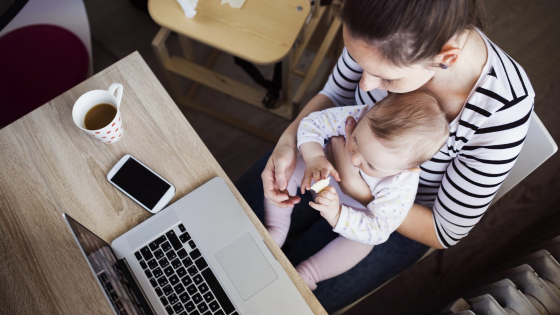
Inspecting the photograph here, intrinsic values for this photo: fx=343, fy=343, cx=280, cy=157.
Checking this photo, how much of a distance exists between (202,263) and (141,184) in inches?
9.6

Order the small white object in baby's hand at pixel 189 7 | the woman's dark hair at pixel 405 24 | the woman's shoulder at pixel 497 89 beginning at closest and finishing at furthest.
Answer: the woman's dark hair at pixel 405 24
the woman's shoulder at pixel 497 89
the small white object in baby's hand at pixel 189 7

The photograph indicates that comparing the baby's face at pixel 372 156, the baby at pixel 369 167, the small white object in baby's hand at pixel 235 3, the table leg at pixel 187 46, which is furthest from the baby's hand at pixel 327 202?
the table leg at pixel 187 46

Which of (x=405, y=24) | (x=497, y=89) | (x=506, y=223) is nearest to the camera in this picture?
(x=405, y=24)

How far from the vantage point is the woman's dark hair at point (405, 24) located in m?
0.58

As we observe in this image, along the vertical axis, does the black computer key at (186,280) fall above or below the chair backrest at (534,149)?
below

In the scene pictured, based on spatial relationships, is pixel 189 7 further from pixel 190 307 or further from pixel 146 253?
pixel 190 307

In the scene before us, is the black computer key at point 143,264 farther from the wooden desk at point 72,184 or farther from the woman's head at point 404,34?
the woman's head at point 404,34

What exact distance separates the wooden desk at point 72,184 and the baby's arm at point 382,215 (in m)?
0.20

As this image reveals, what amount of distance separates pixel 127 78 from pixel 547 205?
6.31 feet

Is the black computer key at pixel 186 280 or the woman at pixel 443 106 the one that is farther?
the black computer key at pixel 186 280

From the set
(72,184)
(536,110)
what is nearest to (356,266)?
(72,184)

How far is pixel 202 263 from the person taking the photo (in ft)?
2.58

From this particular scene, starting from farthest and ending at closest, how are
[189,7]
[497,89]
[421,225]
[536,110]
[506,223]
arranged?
[536,110]
[506,223]
[189,7]
[421,225]
[497,89]

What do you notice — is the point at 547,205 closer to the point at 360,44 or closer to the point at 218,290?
the point at 360,44
